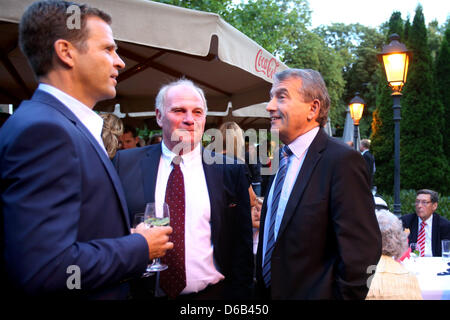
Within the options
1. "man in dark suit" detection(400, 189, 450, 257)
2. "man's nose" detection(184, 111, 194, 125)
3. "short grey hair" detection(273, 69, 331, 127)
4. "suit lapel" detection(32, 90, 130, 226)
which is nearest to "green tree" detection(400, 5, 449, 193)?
"man in dark suit" detection(400, 189, 450, 257)

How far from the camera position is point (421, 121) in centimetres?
1398

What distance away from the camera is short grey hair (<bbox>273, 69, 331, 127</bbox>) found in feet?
7.22

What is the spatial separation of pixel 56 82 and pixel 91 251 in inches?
26.1

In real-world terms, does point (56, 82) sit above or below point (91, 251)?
above

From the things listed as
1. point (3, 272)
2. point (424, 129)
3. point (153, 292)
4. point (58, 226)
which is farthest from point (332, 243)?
point (424, 129)

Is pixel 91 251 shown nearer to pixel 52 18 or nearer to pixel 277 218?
pixel 52 18

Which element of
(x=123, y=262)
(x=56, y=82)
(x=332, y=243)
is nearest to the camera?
(x=123, y=262)

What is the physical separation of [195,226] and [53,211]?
1.10 meters

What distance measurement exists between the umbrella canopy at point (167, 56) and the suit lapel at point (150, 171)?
97 centimetres

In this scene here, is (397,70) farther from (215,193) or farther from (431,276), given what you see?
(215,193)

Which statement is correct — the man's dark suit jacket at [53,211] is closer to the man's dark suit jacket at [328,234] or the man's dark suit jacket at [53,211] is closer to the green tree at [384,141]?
the man's dark suit jacket at [328,234]

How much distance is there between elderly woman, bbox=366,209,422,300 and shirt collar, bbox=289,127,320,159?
3.37ft

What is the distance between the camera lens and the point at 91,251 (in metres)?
1.15

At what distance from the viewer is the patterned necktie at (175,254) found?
2.01m
